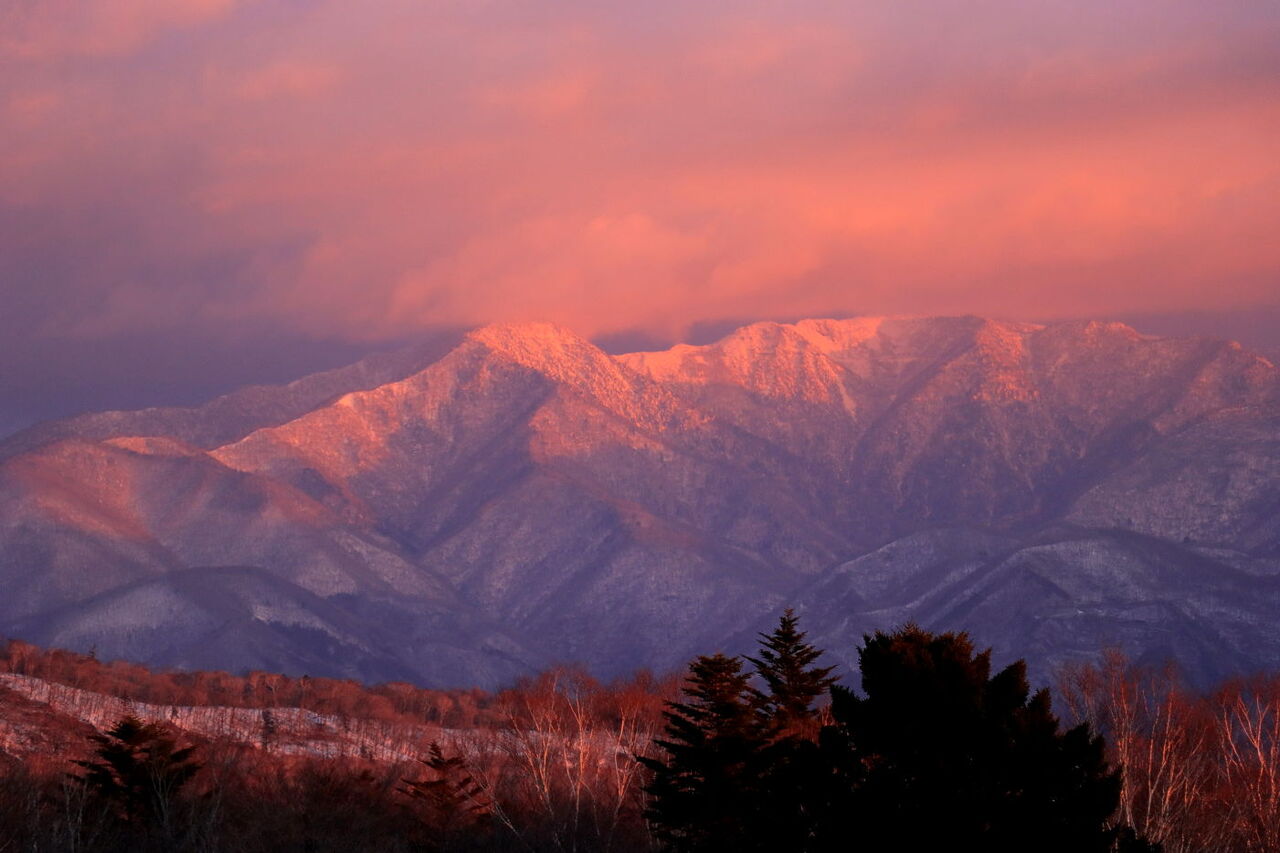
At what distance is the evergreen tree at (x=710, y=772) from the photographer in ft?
274

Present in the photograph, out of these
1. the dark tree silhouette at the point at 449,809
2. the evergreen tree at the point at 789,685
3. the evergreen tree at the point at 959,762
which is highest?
the evergreen tree at the point at 789,685

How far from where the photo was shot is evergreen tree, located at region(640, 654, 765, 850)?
274 ft

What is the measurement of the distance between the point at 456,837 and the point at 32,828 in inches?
1245

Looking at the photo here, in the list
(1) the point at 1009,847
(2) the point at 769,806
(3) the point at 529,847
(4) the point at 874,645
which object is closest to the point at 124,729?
(3) the point at 529,847

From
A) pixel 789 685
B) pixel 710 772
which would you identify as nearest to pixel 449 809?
pixel 789 685

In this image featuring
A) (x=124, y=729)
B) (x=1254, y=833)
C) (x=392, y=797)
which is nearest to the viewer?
(x=1254, y=833)

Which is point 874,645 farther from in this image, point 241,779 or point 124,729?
point 241,779

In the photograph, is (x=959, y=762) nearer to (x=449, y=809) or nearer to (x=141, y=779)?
(x=449, y=809)

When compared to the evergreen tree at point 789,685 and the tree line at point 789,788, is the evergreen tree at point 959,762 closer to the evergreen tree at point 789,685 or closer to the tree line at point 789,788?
the tree line at point 789,788

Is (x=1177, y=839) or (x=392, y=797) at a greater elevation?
(x=392, y=797)

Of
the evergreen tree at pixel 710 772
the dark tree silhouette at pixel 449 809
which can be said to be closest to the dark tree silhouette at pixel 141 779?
the dark tree silhouette at pixel 449 809

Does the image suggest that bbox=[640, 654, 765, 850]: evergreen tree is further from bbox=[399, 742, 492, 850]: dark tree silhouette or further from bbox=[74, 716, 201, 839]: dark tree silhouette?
bbox=[74, 716, 201, 839]: dark tree silhouette

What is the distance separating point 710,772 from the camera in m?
88.2

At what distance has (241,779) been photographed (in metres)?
132
